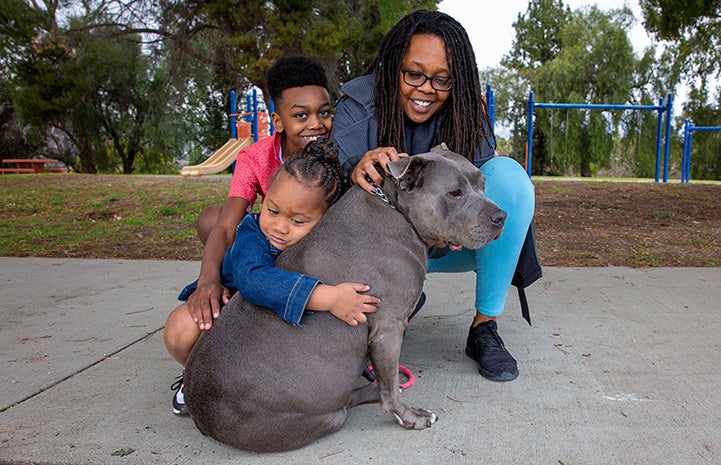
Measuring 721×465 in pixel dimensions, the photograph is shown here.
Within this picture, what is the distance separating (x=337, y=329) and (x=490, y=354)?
1.16m

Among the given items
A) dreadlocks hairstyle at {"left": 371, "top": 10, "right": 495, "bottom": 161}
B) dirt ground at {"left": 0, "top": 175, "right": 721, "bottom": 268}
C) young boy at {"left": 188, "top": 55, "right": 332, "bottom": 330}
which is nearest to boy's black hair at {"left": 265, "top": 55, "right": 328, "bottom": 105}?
young boy at {"left": 188, "top": 55, "right": 332, "bottom": 330}

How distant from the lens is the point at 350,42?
14.9m

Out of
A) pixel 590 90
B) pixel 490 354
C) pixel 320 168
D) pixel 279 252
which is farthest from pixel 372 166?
pixel 590 90

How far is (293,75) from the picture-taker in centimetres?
363

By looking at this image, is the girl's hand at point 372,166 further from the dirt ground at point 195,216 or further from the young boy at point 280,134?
the dirt ground at point 195,216

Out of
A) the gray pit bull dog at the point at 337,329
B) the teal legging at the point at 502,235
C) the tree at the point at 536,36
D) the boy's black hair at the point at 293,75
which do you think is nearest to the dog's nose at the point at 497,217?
the gray pit bull dog at the point at 337,329

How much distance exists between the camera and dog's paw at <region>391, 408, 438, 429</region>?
8.08 feet

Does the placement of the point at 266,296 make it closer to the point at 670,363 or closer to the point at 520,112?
the point at 670,363

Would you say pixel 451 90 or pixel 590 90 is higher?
pixel 590 90

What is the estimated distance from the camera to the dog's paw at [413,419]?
97.0 inches

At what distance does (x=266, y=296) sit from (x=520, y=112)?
94.9 feet

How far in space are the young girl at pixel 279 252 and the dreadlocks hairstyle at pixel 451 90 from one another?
2.07 feet

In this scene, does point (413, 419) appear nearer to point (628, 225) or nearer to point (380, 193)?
point (380, 193)

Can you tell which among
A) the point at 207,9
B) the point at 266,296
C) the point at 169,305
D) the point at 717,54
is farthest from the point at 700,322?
the point at 717,54
